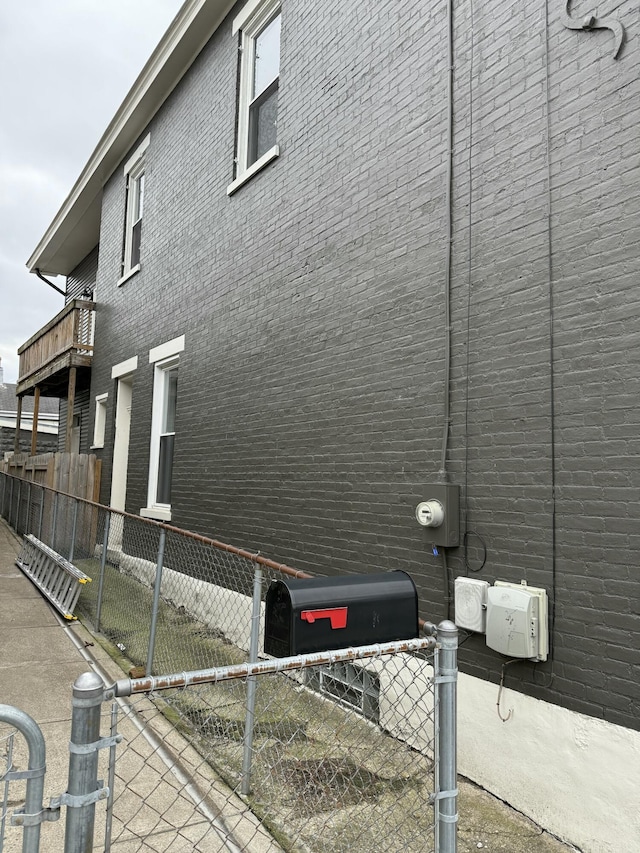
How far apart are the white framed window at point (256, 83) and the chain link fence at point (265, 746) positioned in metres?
4.57

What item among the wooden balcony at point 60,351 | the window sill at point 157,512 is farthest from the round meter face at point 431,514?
the wooden balcony at point 60,351

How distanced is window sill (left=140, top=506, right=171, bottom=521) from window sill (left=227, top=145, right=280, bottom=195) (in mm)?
4048

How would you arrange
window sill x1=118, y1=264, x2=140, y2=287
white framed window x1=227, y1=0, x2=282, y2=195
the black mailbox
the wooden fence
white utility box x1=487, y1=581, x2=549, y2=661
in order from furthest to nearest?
the wooden fence, window sill x1=118, y1=264, x2=140, y2=287, white framed window x1=227, y1=0, x2=282, y2=195, white utility box x1=487, y1=581, x2=549, y2=661, the black mailbox

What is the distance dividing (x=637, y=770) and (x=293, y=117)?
599 centimetres

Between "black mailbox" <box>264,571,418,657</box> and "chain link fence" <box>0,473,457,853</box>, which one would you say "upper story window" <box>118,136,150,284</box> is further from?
"black mailbox" <box>264,571,418,657</box>

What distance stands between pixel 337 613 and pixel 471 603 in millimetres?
1642

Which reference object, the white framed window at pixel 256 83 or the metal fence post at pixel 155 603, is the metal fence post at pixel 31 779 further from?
the white framed window at pixel 256 83

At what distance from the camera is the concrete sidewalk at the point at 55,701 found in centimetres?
310

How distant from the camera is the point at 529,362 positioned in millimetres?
3756

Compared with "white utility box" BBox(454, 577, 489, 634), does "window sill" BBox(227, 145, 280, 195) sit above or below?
above

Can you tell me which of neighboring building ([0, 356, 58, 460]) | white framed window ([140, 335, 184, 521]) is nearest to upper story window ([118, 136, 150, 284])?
white framed window ([140, 335, 184, 521])

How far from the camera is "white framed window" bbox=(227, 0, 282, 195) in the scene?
714 centimetres

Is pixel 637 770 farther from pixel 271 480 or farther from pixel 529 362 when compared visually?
pixel 271 480

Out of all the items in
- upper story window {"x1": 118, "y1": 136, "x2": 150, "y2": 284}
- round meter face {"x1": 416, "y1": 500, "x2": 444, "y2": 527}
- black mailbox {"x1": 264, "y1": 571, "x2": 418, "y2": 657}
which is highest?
upper story window {"x1": 118, "y1": 136, "x2": 150, "y2": 284}
